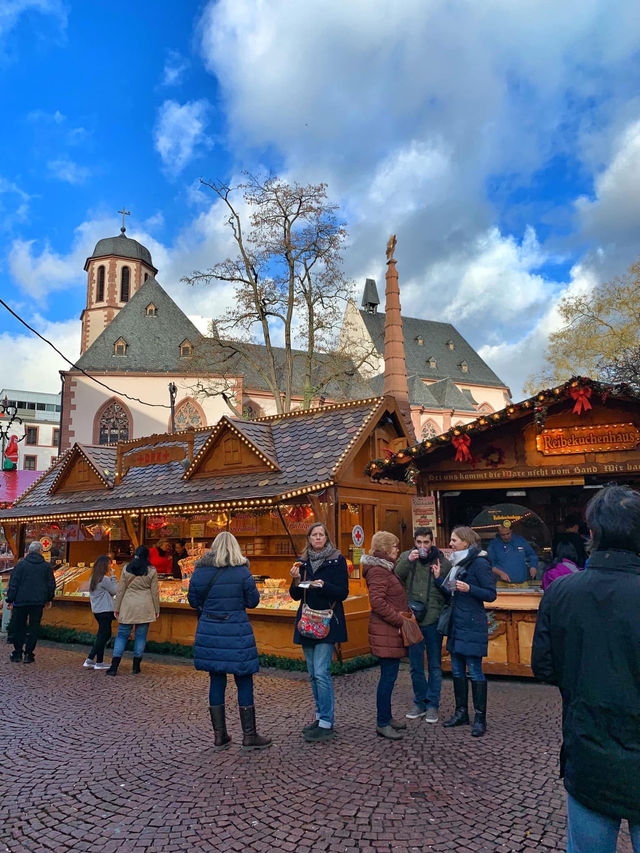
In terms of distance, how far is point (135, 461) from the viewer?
14164 mm

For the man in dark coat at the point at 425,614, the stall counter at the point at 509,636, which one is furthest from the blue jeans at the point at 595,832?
the stall counter at the point at 509,636

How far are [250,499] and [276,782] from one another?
532cm

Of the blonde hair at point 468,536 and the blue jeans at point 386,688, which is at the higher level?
the blonde hair at point 468,536

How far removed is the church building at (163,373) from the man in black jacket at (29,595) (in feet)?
66.3

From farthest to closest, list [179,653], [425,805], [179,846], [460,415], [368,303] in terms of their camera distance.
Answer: [368,303]
[460,415]
[179,653]
[425,805]
[179,846]

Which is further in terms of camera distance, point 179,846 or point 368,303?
point 368,303

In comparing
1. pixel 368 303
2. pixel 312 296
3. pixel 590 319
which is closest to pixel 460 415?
pixel 368 303

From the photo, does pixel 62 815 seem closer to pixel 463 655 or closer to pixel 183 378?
pixel 463 655

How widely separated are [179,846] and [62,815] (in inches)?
41.0

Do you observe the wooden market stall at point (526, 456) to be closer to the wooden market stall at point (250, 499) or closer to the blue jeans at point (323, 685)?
the wooden market stall at point (250, 499)

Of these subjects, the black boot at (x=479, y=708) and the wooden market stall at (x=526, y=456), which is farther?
the wooden market stall at (x=526, y=456)

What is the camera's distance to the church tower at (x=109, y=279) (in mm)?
50969

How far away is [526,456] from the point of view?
916 cm

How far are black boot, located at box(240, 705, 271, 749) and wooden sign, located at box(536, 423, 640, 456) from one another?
18.4 feet
